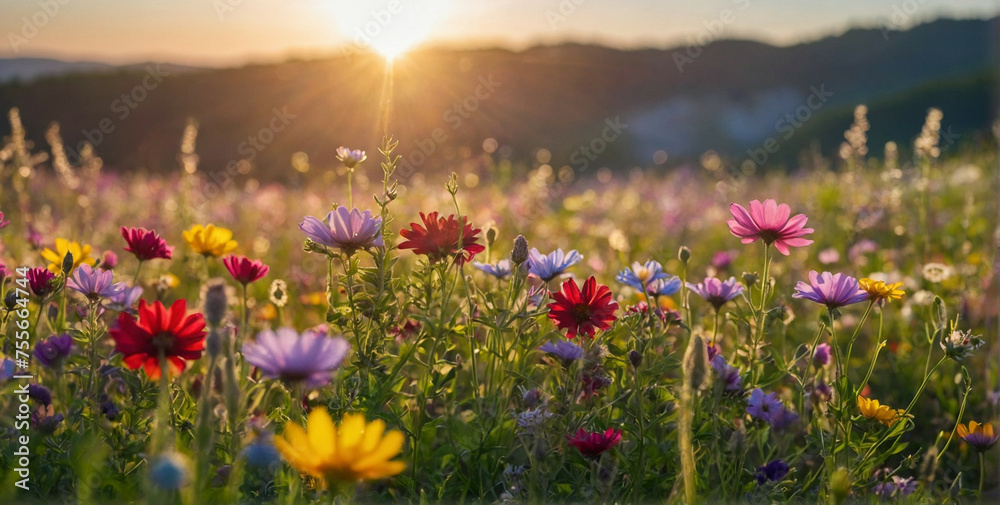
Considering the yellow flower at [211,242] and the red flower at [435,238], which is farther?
the yellow flower at [211,242]

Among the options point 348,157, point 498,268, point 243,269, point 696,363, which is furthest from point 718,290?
point 243,269

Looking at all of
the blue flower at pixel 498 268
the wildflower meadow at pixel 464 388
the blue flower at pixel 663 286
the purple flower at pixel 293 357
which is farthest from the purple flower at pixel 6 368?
the blue flower at pixel 663 286

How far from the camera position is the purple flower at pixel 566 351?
Answer: 4.78ft

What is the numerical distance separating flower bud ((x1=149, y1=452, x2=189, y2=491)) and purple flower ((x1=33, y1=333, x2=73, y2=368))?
0.93 m

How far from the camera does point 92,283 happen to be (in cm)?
150

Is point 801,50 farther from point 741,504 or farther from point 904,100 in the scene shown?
point 741,504

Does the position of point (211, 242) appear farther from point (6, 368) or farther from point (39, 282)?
Result: point (6, 368)

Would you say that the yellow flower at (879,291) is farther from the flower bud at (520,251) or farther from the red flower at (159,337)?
the red flower at (159,337)

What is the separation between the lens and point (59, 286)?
5.55 feet

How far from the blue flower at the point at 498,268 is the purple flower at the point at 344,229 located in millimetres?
365

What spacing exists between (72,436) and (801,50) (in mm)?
39893

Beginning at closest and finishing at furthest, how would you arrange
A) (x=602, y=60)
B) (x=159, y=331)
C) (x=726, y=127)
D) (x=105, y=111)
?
1. (x=159, y=331)
2. (x=105, y=111)
3. (x=726, y=127)
4. (x=602, y=60)

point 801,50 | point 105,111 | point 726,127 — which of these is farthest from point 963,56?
point 105,111

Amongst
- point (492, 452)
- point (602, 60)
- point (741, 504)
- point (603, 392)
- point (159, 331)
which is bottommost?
point (741, 504)
